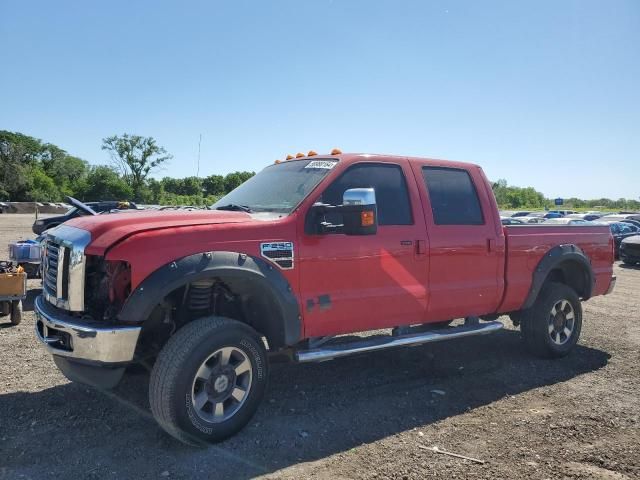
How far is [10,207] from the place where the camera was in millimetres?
52188

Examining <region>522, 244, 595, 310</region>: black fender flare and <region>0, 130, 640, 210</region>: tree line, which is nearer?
<region>522, 244, 595, 310</region>: black fender flare

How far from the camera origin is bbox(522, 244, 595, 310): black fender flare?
5.55m

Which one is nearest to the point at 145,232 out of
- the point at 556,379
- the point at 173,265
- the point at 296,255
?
the point at 173,265

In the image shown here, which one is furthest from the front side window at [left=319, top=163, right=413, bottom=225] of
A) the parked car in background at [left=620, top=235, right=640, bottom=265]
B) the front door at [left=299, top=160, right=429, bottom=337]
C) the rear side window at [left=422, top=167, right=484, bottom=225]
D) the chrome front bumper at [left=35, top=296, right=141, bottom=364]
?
the parked car in background at [left=620, top=235, right=640, bottom=265]

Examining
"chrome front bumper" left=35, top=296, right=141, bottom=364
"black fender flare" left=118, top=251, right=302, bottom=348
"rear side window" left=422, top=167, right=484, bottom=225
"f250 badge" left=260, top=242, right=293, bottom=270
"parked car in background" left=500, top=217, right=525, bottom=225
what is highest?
"rear side window" left=422, top=167, right=484, bottom=225

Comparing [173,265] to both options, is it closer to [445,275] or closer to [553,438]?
[445,275]

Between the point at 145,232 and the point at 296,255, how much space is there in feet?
3.54

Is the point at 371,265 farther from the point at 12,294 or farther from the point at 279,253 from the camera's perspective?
the point at 12,294

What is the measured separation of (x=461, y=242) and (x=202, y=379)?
2669 millimetres

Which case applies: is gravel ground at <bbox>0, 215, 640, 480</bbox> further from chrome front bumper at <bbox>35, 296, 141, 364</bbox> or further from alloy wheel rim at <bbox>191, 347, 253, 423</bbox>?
chrome front bumper at <bbox>35, 296, 141, 364</bbox>

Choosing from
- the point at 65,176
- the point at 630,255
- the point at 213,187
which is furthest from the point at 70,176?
the point at 630,255

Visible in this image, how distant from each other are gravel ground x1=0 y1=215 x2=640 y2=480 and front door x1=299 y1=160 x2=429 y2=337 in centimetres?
73

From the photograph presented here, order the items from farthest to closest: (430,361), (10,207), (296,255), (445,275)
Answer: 1. (10,207)
2. (430,361)
3. (445,275)
4. (296,255)

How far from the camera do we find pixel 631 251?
17203 mm
